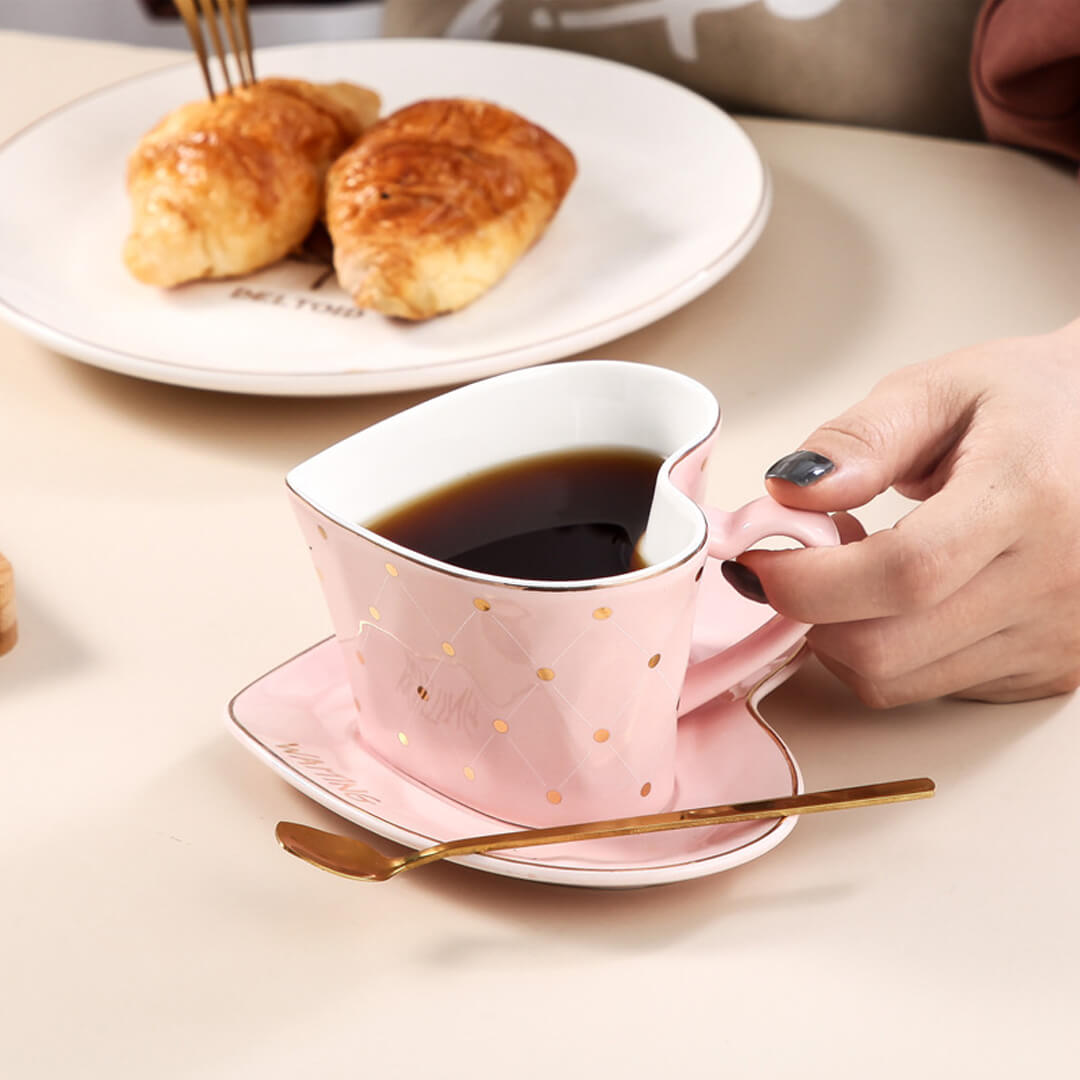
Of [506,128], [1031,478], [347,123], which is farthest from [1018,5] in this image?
[1031,478]

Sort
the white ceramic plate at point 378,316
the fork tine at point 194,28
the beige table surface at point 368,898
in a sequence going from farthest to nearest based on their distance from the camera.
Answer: the fork tine at point 194,28
the white ceramic plate at point 378,316
the beige table surface at point 368,898

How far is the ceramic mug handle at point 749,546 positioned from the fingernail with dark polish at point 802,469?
0.04ft

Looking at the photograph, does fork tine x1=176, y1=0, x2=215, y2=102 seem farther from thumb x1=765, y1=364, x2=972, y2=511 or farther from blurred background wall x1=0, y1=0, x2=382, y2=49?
blurred background wall x1=0, y1=0, x2=382, y2=49

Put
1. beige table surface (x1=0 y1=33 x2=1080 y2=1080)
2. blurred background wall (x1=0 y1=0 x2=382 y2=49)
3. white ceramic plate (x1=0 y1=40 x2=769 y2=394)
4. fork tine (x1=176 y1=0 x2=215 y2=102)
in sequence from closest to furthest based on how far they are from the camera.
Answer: beige table surface (x1=0 y1=33 x2=1080 y2=1080)
white ceramic plate (x1=0 y1=40 x2=769 y2=394)
fork tine (x1=176 y1=0 x2=215 y2=102)
blurred background wall (x1=0 y1=0 x2=382 y2=49)

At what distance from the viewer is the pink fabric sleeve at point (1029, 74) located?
40.9 inches

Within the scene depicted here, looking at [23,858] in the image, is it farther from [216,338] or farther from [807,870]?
[216,338]

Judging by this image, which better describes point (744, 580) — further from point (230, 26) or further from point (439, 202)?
point (230, 26)

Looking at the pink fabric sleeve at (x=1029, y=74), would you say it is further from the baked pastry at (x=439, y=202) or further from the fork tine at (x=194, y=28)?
the fork tine at (x=194, y=28)

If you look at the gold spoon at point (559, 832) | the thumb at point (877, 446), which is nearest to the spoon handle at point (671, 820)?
the gold spoon at point (559, 832)

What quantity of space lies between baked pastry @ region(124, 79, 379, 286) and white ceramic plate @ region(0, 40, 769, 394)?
0.10 ft

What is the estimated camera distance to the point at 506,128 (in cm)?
100

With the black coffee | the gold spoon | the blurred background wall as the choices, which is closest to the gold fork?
the black coffee

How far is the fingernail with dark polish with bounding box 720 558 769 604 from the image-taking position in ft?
1.79

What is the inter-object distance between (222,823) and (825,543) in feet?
0.93
